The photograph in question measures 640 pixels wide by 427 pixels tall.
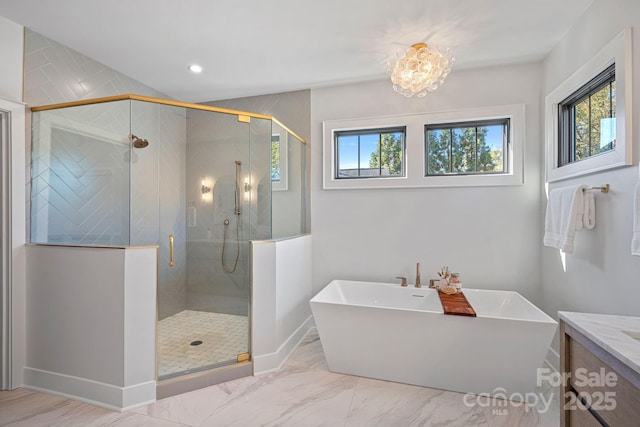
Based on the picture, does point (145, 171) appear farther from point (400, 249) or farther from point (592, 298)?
point (592, 298)

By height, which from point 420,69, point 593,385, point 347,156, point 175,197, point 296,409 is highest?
point 420,69

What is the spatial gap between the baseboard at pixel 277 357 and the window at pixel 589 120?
274 centimetres

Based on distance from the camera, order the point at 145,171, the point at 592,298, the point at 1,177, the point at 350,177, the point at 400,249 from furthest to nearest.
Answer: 1. the point at 350,177
2. the point at 400,249
3. the point at 145,171
4. the point at 1,177
5. the point at 592,298

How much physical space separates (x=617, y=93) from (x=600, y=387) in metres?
1.65

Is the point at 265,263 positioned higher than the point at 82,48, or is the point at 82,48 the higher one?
the point at 82,48

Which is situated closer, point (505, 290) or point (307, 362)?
point (307, 362)

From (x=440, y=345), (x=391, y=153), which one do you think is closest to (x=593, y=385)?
(x=440, y=345)

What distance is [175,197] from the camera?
2451 millimetres

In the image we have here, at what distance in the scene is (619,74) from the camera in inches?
63.5

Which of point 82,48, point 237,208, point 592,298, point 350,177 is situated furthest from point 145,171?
point 592,298

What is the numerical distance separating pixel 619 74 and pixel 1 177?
4023mm

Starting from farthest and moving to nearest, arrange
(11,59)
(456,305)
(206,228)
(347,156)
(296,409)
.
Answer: (347,156) → (206,228) → (456,305) → (11,59) → (296,409)

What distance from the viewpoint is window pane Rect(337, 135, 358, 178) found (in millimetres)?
3166

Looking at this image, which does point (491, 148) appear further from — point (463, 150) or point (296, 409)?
point (296, 409)
